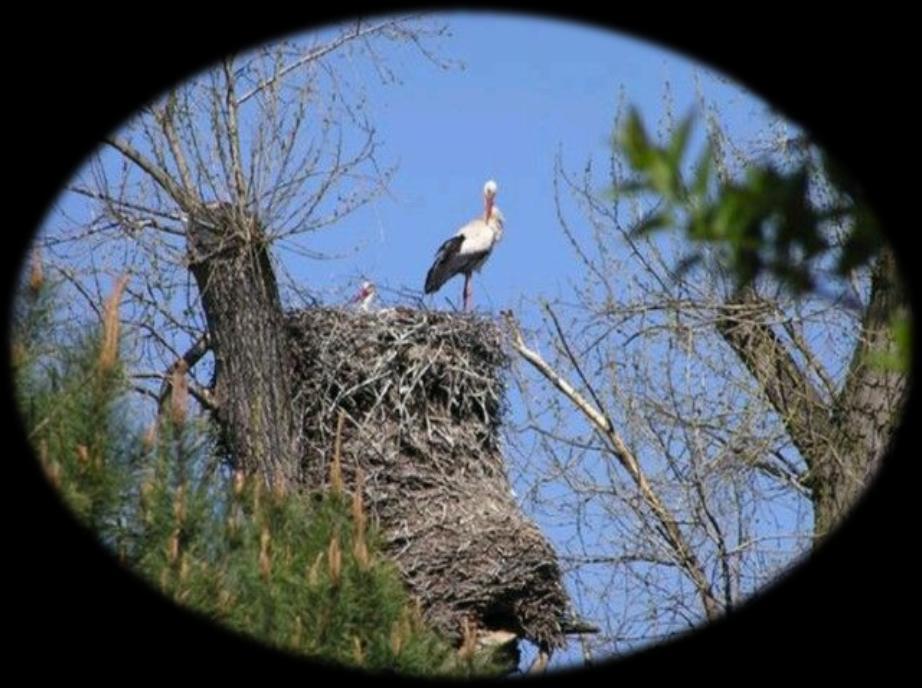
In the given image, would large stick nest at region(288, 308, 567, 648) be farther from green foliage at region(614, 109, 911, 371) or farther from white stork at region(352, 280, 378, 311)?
green foliage at region(614, 109, 911, 371)

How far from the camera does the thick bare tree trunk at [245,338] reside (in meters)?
10.8

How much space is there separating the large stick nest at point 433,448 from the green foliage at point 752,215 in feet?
34.3

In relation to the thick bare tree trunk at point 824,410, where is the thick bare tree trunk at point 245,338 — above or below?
above

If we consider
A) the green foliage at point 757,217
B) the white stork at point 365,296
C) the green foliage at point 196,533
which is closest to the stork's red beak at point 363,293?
the white stork at point 365,296

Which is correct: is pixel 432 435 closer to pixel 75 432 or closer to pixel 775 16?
pixel 75 432

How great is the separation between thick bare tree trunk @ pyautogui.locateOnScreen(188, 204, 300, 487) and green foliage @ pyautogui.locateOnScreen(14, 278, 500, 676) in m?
4.59

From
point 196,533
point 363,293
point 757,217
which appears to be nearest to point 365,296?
point 363,293

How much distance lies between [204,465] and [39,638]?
448cm

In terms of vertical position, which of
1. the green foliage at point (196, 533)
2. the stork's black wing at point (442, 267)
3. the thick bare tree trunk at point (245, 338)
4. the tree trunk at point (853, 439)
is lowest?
the green foliage at point (196, 533)

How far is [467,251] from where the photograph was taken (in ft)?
49.6

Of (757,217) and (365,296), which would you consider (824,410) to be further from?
(757,217)

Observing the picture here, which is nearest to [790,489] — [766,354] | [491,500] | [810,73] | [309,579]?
[766,354]

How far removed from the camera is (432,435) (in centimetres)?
1248

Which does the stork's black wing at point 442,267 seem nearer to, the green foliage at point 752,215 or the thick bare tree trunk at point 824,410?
the thick bare tree trunk at point 824,410
